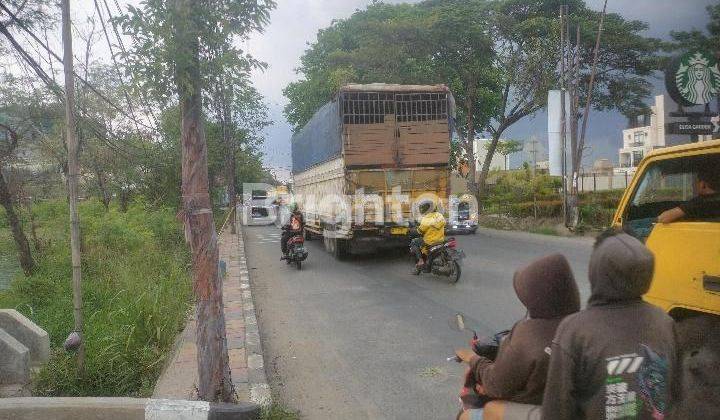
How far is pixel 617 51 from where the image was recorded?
22.5 metres

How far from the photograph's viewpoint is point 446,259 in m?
9.39

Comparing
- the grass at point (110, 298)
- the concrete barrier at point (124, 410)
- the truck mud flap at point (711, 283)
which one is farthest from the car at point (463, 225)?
the truck mud flap at point (711, 283)

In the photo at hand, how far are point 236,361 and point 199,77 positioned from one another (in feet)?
8.93

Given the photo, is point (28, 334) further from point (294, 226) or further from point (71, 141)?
point (294, 226)

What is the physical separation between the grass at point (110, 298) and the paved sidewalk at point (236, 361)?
0.16 m

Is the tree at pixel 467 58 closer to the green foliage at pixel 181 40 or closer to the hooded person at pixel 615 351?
the green foliage at pixel 181 40

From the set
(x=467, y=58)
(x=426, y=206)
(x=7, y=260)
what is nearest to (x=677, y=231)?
(x=426, y=206)

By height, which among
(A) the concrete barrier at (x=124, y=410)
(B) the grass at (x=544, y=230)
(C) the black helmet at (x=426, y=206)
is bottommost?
(A) the concrete barrier at (x=124, y=410)

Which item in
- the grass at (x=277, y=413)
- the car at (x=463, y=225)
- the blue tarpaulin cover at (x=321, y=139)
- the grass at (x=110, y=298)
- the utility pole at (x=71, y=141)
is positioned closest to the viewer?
the grass at (x=277, y=413)

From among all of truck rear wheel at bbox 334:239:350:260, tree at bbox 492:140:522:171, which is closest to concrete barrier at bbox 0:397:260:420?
truck rear wheel at bbox 334:239:350:260

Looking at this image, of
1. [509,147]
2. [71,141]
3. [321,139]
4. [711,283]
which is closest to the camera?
[711,283]

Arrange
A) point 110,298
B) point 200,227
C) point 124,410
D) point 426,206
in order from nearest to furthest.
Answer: point 124,410 < point 200,227 < point 110,298 < point 426,206

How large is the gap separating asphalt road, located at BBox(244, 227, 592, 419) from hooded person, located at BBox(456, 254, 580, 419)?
6.08 feet

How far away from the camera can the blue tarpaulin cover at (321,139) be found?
39.4 feet
